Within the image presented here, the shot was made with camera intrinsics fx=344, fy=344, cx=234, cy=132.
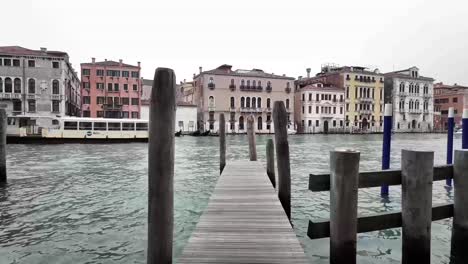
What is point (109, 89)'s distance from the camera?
4931cm

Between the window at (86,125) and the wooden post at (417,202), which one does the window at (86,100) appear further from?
the wooden post at (417,202)

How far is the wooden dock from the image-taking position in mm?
3408

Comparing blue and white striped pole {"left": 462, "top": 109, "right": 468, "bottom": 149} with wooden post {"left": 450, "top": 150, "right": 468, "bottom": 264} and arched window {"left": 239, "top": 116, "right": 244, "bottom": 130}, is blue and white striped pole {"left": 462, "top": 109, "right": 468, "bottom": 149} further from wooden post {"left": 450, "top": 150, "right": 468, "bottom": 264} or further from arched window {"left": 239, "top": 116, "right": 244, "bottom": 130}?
arched window {"left": 239, "top": 116, "right": 244, "bottom": 130}

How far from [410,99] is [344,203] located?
71671mm

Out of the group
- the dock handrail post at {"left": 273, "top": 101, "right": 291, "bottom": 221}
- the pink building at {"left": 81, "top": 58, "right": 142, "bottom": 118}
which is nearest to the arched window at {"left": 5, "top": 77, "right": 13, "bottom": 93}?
the pink building at {"left": 81, "top": 58, "right": 142, "bottom": 118}

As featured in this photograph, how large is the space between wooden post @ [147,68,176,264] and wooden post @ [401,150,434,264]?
7.82ft

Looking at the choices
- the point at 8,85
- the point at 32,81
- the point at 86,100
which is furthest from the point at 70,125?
the point at 86,100

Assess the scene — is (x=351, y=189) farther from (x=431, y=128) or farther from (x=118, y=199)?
(x=431, y=128)

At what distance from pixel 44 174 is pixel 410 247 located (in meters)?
12.4

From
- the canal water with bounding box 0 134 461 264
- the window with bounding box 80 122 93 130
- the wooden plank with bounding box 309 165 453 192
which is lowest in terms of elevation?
the canal water with bounding box 0 134 461 264

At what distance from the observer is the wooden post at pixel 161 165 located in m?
2.97

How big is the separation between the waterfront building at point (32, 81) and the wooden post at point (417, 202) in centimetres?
4163

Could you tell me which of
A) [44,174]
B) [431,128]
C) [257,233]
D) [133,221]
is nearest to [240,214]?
[257,233]

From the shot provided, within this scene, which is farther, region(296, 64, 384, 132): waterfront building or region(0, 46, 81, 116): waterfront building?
region(296, 64, 384, 132): waterfront building
